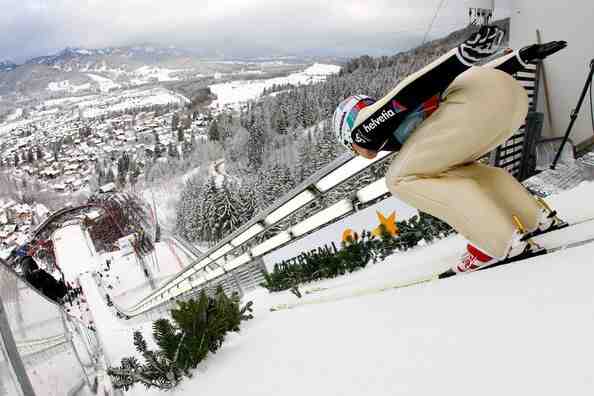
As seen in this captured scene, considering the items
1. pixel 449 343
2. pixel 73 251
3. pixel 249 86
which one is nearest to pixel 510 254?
pixel 449 343

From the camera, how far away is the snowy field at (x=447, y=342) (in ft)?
2.64

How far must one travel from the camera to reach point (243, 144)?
3054 inches

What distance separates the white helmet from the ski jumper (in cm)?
13

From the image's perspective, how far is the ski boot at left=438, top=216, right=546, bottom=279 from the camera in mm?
1686

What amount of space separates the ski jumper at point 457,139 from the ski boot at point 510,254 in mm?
26

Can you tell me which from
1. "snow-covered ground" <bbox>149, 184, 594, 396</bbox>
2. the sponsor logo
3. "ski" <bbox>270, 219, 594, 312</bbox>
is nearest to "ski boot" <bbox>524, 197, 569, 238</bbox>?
"ski" <bbox>270, 219, 594, 312</bbox>

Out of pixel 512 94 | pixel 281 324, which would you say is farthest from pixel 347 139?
pixel 281 324

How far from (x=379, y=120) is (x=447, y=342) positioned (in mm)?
1187

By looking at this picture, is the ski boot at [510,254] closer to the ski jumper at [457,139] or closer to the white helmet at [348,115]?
the ski jumper at [457,139]

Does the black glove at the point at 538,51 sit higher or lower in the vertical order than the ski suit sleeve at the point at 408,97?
higher

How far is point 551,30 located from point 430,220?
3.28m

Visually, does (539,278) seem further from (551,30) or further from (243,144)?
(243,144)

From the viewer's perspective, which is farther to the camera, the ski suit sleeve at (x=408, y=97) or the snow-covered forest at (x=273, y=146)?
the snow-covered forest at (x=273, y=146)

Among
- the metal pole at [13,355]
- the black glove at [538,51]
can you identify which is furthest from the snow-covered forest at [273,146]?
the metal pole at [13,355]
